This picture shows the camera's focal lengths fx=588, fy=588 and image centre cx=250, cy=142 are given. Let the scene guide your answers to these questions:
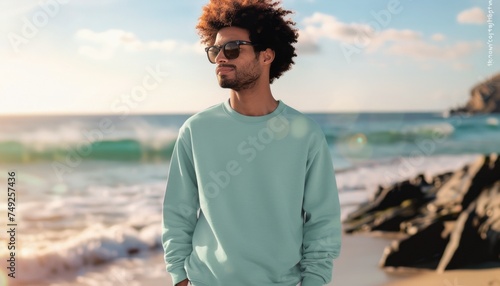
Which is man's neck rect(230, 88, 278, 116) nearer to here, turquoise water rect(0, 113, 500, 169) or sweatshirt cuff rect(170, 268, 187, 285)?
sweatshirt cuff rect(170, 268, 187, 285)

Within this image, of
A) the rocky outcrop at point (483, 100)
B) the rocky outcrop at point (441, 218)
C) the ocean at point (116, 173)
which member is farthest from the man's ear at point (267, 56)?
the rocky outcrop at point (483, 100)

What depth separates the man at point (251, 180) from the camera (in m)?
2.03

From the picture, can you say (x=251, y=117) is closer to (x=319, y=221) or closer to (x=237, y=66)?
(x=237, y=66)

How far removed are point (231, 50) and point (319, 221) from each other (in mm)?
681

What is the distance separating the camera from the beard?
207cm

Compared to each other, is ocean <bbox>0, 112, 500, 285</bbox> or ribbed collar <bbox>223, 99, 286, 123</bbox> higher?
ribbed collar <bbox>223, 99, 286, 123</bbox>

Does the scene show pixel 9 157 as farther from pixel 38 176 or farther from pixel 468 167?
pixel 468 167

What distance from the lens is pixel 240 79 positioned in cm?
207

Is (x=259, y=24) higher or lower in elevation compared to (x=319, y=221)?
higher

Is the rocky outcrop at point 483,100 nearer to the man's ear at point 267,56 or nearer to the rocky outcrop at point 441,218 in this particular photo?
the rocky outcrop at point 441,218

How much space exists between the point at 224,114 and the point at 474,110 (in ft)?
102

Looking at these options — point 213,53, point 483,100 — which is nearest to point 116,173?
point 213,53

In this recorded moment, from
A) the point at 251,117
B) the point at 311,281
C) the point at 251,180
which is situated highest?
the point at 251,117

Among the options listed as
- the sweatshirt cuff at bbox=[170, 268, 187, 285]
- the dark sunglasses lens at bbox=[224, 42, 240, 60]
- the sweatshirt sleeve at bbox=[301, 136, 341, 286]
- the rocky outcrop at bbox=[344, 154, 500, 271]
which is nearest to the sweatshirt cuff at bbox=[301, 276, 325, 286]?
the sweatshirt sleeve at bbox=[301, 136, 341, 286]
